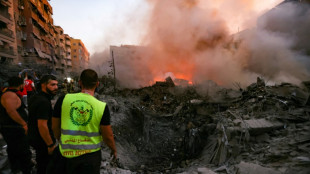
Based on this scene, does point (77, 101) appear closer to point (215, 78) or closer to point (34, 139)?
point (34, 139)

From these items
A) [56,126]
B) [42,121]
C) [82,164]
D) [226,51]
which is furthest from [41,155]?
[226,51]

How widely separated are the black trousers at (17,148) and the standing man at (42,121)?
60 cm

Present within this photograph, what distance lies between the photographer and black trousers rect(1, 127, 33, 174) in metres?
2.74

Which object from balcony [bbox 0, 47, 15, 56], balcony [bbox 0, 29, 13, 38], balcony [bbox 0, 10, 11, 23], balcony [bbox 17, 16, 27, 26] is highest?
balcony [bbox 17, 16, 27, 26]

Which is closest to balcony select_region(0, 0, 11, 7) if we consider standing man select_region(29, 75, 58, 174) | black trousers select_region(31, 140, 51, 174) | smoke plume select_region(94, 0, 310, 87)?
smoke plume select_region(94, 0, 310, 87)

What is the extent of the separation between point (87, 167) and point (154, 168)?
4010 mm

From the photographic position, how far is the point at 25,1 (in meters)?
23.8

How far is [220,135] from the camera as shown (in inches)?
179

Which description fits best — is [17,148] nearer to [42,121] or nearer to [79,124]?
[42,121]

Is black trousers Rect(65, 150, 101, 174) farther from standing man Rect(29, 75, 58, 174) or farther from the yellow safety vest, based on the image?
standing man Rect(29, 75, 58, 174)

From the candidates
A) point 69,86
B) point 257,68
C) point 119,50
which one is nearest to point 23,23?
point 119,50

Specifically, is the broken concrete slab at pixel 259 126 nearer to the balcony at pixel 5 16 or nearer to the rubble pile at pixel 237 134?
the rubble pile at pixel 237 134

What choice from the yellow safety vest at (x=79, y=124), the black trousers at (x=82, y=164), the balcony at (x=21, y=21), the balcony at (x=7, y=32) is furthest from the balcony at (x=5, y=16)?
the black trousers at (x=82, y=164)

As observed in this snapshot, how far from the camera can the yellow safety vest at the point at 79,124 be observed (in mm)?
1660
